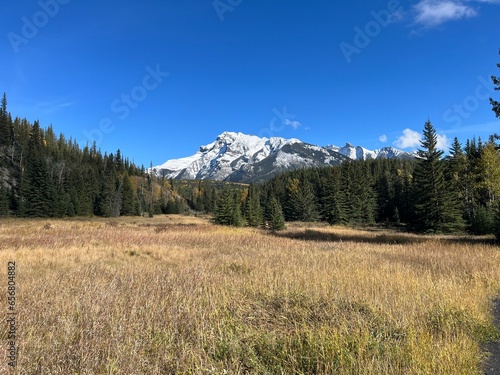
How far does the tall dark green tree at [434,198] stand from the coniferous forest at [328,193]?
0.10 m

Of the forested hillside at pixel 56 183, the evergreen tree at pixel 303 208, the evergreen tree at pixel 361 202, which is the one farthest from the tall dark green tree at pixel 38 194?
the evergreen tree at pixel 361 202

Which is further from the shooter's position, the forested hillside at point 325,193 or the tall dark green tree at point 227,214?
the tall dark green tree at point 227,214

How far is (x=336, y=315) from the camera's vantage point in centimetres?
489

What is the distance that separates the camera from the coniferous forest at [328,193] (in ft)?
116

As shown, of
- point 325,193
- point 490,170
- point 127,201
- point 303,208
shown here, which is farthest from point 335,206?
point 127,201

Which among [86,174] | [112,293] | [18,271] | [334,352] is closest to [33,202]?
[86,174]

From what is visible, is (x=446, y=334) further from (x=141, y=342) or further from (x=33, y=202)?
(x=33, y=202)

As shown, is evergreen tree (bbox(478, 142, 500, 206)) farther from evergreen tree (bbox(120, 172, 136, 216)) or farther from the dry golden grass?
evergreen tree (bbox(120, 172, 136, 216))

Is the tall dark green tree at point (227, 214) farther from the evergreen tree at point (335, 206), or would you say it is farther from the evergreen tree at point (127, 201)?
the evergreen tree at point (127, 201)

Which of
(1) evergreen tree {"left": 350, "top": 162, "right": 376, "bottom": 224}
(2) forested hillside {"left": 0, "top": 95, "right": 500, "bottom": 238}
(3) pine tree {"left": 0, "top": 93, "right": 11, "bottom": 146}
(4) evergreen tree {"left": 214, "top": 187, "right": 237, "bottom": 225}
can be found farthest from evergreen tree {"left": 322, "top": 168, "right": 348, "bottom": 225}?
(3) pine tree {"left": 0, "top": 93, "right": 11, "bottom": 146}

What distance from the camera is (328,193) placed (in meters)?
63.8

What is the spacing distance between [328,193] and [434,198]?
29.5m

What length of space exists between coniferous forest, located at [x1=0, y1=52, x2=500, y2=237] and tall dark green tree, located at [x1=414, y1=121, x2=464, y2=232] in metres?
0.10

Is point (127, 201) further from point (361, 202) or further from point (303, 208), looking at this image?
point (361, 202)
